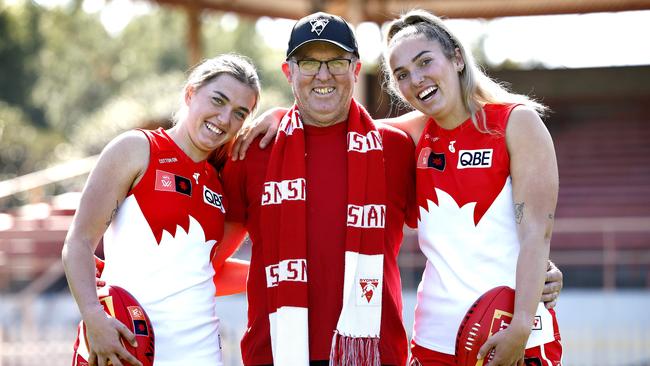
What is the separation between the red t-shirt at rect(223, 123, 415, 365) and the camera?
4188mm

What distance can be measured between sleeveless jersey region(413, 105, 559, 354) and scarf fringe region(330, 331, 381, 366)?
230 mm

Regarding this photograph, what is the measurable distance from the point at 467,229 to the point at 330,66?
3.20 feet

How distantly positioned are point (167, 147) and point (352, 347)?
48.5 inches

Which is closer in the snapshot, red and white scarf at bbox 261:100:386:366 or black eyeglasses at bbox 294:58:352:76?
red and white scarf at bbox 261:100:386:366

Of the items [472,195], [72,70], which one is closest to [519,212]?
[472,195]

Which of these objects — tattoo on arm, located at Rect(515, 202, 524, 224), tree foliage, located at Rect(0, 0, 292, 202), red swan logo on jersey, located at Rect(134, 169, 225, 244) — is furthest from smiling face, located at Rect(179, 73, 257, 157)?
tree foliage, located at Rect(0, 0, 292, 202)

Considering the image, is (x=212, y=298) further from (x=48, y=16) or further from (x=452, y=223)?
(x=48, y=16)

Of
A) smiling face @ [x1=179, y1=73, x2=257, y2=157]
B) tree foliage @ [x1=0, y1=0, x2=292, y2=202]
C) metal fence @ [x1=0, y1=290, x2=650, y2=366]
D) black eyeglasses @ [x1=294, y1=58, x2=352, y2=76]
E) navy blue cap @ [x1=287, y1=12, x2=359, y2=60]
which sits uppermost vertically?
tree foliage @ [x1=0, y1=0, x2=292, y2=202]

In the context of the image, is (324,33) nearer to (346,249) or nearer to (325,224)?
(325,224)

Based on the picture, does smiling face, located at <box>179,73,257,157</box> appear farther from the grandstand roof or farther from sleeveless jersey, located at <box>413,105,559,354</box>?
the grandstand roof

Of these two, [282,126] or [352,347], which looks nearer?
[352,347]

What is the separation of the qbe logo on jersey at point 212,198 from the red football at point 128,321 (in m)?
0.56

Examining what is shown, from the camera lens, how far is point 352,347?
403 cm

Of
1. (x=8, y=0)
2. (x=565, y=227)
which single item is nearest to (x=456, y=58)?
(x=565, y=227)
